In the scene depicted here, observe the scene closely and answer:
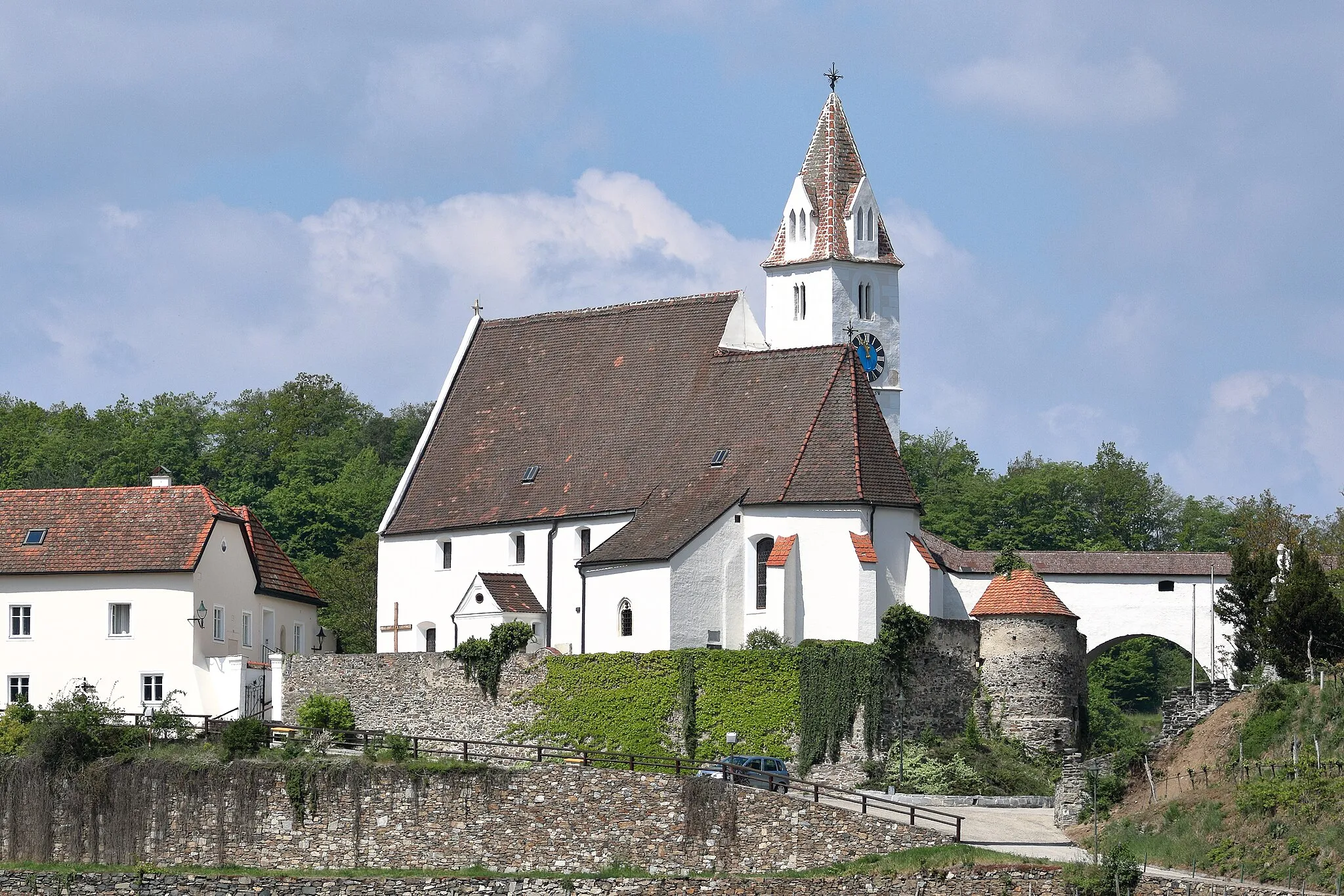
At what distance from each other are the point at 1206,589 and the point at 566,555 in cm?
2091

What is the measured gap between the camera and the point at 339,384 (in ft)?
464

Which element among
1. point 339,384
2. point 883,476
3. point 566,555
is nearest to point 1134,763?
point 883,476

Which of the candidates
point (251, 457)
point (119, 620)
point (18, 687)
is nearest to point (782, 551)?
point (119, 620)

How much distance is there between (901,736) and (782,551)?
19.4ft

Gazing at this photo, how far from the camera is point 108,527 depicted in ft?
239

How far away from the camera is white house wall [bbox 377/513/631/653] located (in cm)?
7500

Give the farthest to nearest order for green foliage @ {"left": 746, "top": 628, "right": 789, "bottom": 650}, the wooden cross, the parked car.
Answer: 1. the wooden cross
2. green foliage @ {"left": 746, "top": 628, "right": 789, "bottom": 650}
3. the parked car

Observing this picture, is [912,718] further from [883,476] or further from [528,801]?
[528,801]

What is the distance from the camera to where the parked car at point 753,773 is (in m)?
60.7

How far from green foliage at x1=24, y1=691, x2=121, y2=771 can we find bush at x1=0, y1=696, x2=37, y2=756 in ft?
0.87

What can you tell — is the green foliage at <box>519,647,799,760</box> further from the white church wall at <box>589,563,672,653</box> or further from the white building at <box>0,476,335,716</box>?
the white building at <box>0,476,335,716</box>

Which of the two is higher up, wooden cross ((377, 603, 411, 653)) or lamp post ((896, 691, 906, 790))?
wooden cross ((377, 603, 411, 653))

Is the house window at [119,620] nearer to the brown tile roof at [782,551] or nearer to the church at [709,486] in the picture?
the church at [709,486]

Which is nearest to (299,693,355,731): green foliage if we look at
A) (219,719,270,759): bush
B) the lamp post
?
(219,719,270,759): bush
